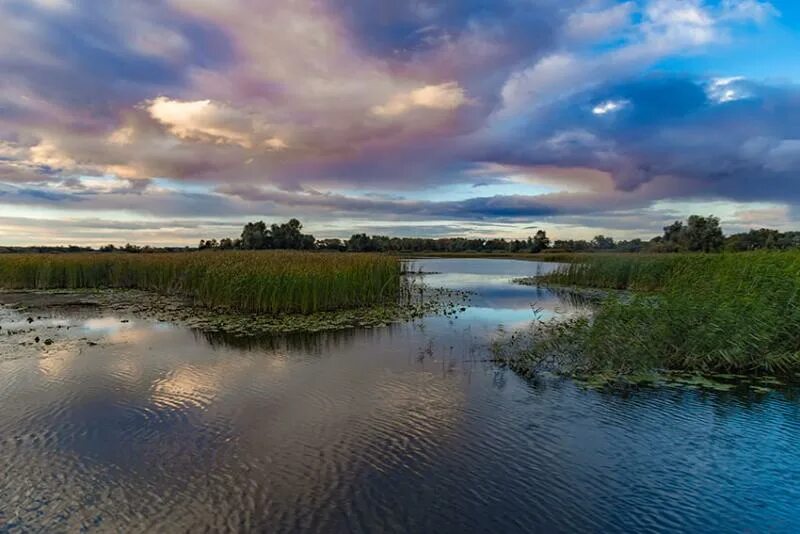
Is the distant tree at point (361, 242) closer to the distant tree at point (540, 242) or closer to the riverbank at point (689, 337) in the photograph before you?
the distant tree at point (540, 242)

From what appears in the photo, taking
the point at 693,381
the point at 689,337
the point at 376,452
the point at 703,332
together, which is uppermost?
the point at 703,332

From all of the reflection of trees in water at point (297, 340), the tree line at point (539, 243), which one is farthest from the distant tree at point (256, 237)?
the reflection of trees in water at point (297, 340)

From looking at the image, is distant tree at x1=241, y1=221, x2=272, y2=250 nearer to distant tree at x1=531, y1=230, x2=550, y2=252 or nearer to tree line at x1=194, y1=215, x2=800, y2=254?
tree line at x1=194, y1=215, x2=800, y2=254

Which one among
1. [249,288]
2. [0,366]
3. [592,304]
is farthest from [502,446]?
[592,304]

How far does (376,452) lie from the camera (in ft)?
19.6

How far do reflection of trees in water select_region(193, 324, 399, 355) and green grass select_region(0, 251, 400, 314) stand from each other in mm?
3594

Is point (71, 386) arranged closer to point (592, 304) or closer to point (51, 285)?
point (592, 304)

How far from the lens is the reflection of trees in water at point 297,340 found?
11.8 meters

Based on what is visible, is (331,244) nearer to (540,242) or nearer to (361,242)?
(361,242)

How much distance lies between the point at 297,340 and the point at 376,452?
23.3ft

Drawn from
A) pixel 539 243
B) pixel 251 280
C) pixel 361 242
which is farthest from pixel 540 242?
pixel 251 280

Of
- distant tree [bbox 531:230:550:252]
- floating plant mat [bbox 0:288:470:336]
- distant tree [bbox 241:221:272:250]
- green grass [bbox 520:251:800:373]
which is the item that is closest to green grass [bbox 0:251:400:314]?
floating plant mat [bbox 0:288:470:336]

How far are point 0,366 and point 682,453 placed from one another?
1217cm

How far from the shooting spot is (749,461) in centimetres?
572
